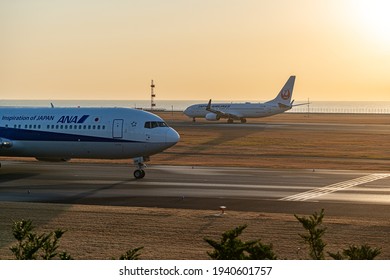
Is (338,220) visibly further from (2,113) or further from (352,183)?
(2,113)

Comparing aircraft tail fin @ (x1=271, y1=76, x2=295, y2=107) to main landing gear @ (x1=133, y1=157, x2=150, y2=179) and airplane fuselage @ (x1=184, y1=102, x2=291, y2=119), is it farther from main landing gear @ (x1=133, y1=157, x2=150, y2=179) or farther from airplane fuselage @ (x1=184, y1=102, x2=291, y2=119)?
main landing gear @ (x1=133, y1=157, x2=150, y2=179)

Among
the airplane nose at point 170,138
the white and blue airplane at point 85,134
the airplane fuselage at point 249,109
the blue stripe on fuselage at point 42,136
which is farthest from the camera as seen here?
the airplane fuselage at point 249,109

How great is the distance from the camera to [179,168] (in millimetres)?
44281

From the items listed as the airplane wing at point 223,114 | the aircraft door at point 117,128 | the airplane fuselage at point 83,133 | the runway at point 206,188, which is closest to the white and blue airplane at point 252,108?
the airplane wing at point 223,114

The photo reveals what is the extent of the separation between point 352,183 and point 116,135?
14285 mm

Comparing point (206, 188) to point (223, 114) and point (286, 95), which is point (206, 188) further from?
point (286, 95)

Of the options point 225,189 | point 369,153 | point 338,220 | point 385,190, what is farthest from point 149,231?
point 369,153

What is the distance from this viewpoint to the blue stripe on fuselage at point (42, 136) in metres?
39.6

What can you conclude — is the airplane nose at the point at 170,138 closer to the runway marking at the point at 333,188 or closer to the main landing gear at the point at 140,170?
the main landing gear at the point at 140,170

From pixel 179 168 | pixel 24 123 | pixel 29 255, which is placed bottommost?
pixel 29 255

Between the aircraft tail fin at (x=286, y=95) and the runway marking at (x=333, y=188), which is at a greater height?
the aircraft tail fin at (x=286, y=95)

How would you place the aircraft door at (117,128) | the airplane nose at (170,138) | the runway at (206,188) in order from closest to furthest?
the runway at (206,188) → the airplane nose at (170,138) → the aircraft door at (117,128)

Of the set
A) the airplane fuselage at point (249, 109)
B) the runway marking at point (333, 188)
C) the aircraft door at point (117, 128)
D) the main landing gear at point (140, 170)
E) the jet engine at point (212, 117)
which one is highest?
the airplane fuselage at point (249, 109)

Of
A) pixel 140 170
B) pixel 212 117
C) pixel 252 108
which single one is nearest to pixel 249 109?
pixel 252 108
